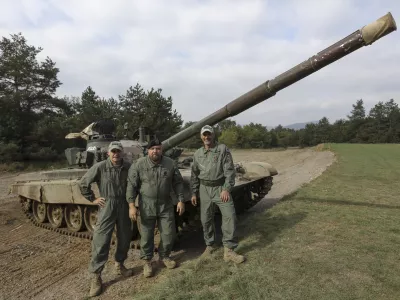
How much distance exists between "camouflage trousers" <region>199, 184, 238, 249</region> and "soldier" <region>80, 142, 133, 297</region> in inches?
46.2

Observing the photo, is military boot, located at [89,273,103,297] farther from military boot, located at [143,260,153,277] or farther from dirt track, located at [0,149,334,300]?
military boot, located at [143,260,153,277]

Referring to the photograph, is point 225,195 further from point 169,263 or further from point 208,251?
point 169,263

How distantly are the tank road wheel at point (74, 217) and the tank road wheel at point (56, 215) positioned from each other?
0.18 m

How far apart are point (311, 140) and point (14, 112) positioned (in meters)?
58.7

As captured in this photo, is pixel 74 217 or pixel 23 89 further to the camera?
pixel 23 89

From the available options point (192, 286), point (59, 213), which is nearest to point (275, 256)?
point (192, 286)

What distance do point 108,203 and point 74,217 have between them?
384 centimetres

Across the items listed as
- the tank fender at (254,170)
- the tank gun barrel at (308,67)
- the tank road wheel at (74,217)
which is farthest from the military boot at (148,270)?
the tank fender at (254,170)

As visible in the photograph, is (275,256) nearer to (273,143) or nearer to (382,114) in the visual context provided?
Result: (273,143)

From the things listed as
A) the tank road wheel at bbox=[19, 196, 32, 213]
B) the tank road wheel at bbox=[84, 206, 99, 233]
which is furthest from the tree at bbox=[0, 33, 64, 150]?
the tank road wheel at bbox=[84, 206, 99, 233]

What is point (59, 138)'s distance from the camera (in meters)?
28.3

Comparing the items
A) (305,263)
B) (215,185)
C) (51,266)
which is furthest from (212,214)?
(51,266)

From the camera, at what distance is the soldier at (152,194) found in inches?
213

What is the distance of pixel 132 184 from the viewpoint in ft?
17.5
